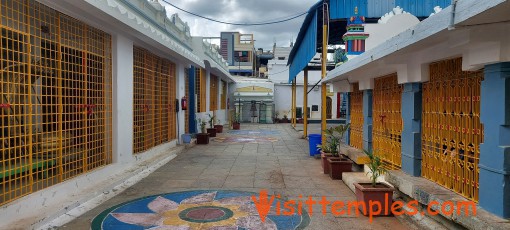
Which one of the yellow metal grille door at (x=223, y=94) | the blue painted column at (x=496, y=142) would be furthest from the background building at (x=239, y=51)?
the blue painted column at (x=496, y=142)

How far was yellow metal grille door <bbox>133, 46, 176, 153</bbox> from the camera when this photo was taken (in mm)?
9508

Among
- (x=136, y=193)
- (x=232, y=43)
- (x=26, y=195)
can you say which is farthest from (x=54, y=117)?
(x=232, y=43)

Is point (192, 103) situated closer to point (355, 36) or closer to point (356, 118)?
point (356, 118)

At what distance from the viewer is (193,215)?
559 cm

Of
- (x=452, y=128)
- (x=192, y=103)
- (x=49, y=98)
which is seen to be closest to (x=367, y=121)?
(x=452, y=128)

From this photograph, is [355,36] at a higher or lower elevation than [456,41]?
higher

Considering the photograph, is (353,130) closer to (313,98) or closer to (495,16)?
(495,16)

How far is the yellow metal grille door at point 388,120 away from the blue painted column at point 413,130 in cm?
66

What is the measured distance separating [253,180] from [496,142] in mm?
5053

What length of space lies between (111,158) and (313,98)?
82.6 ft

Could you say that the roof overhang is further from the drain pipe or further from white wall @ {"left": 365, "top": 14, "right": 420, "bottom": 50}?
white wall @ {"left": 365, "top": 14, "right": 420, "bottom": 50}

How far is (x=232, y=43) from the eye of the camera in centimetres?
4994

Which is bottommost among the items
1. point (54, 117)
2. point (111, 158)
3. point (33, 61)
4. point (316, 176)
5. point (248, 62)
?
point (316, 176)

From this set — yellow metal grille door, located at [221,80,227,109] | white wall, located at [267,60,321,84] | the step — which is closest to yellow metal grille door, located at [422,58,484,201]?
the step
